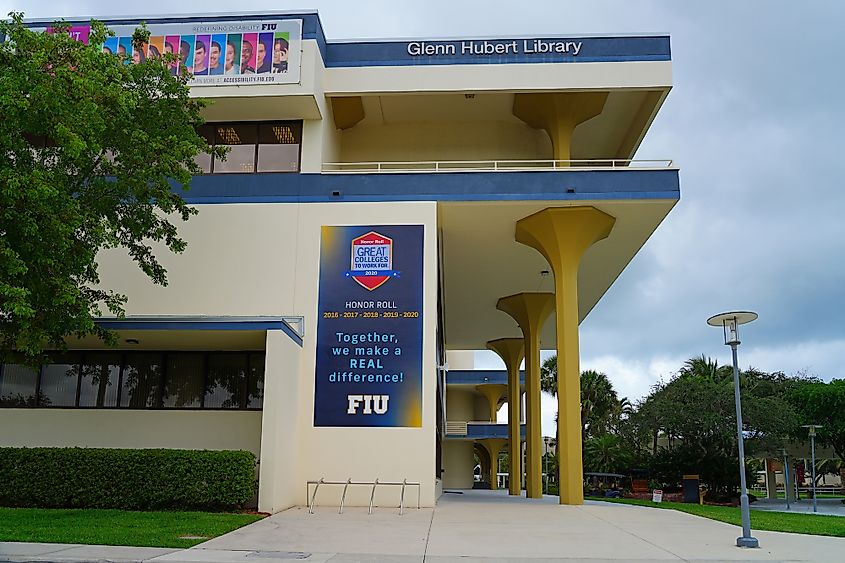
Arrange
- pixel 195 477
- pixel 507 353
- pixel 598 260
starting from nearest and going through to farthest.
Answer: pixel 195 477, pixel 598 260, pixel 507 353

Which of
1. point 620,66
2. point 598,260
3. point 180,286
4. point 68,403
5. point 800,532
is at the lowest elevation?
point 800,532

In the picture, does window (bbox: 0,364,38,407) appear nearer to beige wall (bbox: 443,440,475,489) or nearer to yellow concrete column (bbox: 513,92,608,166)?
yellow concrete column (bbox: 513,92,608,166)

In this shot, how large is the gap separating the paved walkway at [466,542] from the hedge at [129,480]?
1.33 metres

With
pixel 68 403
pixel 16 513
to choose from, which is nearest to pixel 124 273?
pixel 68 403

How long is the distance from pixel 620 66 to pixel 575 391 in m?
9.08

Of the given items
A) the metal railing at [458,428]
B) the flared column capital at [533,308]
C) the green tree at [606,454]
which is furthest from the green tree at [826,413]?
the flared column capital at [533,308]

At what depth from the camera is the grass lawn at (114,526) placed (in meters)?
10.2

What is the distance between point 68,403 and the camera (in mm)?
19062

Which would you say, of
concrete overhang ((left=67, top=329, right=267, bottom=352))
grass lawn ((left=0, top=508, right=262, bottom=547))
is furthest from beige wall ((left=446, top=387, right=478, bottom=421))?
grass lawn ((left=0, top=508, right=262, bottom=547))

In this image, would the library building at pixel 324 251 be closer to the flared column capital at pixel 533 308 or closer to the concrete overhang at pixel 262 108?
the concrete overhang at pixel 262 108

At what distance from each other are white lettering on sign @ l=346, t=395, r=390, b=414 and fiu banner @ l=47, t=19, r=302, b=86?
8836 millimetres

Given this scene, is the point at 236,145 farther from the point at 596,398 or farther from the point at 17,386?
the point at 596,398

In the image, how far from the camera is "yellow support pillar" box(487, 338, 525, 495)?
35.0 meters

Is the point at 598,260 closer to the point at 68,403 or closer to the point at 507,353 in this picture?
the point at 507,353
